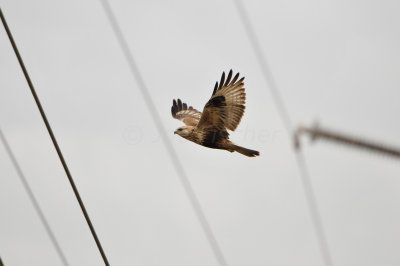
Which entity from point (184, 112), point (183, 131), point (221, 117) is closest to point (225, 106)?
point (221, 117)

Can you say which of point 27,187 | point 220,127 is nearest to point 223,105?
point 220,127

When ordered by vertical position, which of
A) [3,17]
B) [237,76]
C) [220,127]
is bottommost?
[220,127]

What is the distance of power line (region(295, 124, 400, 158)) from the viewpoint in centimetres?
575

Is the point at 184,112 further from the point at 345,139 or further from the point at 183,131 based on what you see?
the point at 345,139

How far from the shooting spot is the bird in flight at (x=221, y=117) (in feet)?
27.1

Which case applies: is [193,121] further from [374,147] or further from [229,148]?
[374,147]

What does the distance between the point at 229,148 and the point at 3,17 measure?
11.8 feet

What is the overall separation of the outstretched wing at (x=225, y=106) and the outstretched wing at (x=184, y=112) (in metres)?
1.66

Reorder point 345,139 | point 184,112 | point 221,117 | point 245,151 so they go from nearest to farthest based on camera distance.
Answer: point 345,139
point 245,151
point 221,117
point 184,112

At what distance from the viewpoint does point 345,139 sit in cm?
593

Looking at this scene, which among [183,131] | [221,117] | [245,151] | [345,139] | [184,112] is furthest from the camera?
[184,112]

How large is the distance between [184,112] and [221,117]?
2714mm

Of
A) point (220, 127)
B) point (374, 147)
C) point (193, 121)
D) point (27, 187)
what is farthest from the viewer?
point (27, 187)

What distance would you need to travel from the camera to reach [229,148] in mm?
8180
